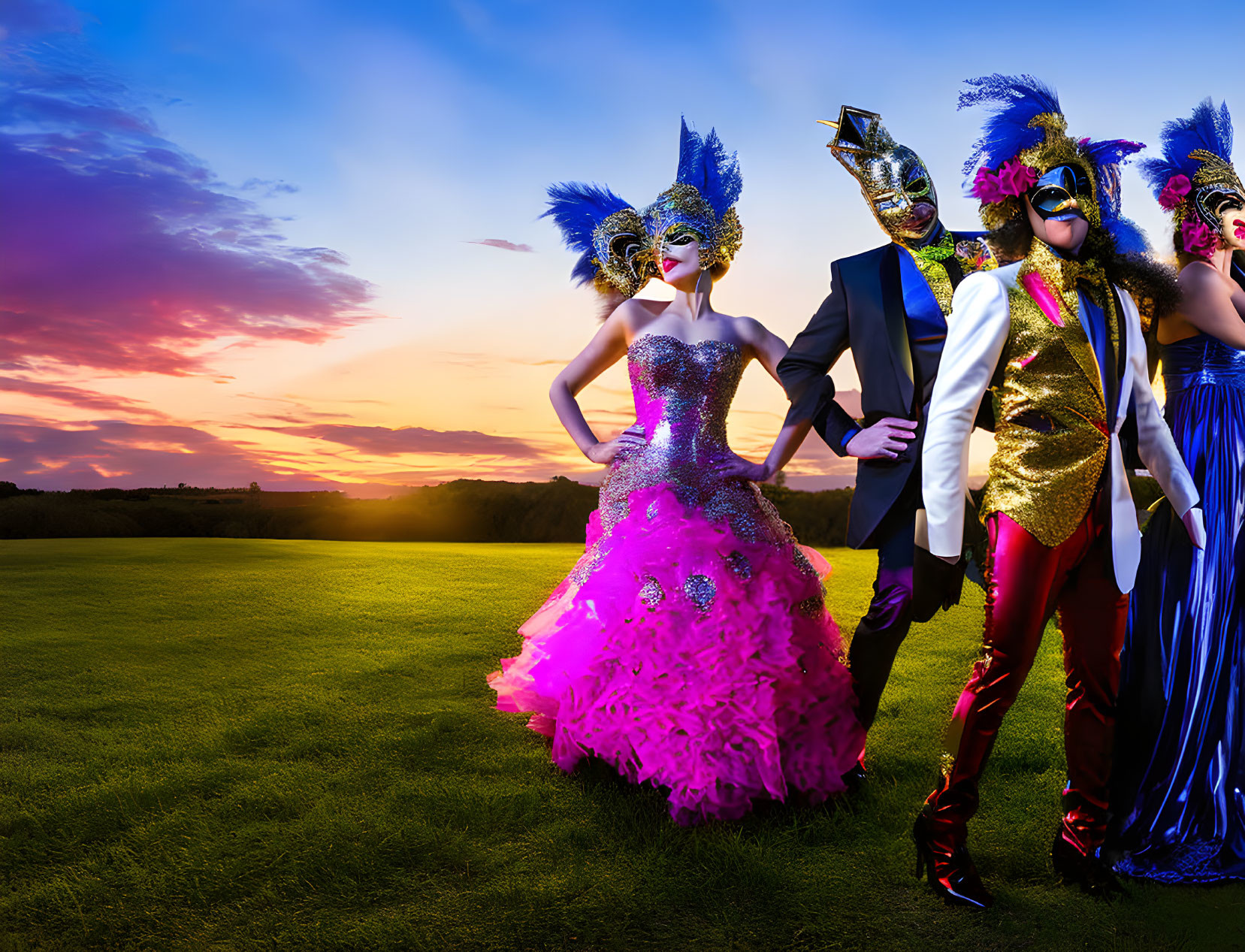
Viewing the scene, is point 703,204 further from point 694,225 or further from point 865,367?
point 865,367

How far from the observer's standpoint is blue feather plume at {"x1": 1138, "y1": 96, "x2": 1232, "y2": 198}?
3096 mm

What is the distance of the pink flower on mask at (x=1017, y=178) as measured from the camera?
7.98 feet

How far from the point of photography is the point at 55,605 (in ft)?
23.6

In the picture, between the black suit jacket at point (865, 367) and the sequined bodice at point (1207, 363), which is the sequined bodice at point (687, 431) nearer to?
the black suit jacket at point (865, 367)

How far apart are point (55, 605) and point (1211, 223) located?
26.6 feet

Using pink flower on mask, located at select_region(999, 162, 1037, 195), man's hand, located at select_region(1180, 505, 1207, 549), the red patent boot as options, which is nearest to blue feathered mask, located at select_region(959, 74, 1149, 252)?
pink flower on mask, located at select_region(999, 162, 1037, 195)

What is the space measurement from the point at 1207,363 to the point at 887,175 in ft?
4.08

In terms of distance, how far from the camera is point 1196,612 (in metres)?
2.91

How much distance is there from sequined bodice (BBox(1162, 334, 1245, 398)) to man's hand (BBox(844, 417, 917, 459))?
966 millimetres

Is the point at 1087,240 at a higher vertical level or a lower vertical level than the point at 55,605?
higher

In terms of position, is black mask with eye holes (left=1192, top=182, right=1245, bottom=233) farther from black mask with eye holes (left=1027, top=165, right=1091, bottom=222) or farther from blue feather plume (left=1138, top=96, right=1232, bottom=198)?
black mask with eye holes (left=1027, top=165, right=1091, bottom=222)

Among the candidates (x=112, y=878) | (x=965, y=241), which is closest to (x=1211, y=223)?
(x=965, y=241)

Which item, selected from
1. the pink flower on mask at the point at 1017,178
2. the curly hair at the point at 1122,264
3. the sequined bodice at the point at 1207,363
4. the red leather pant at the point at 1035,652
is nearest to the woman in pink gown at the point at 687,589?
the red leather pant at the point at 1035,652

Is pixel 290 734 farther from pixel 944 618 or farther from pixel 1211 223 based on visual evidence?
pixel 944 618
